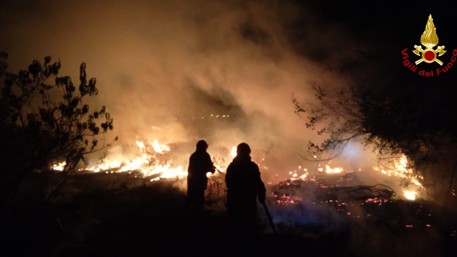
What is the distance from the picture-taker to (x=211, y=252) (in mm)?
7082

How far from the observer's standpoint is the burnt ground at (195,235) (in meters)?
7.14

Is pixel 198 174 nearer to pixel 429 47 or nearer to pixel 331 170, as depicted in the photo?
pixel 429 47

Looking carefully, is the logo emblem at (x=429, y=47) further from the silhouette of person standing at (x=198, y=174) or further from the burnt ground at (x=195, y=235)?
the silhouette of person standing at (x=198, y=174)

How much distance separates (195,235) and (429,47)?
9.97 metres

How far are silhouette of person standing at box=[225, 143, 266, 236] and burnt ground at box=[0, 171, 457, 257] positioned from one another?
12.0 inches

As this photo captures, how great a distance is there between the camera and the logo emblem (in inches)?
391

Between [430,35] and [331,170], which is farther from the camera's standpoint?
[331,170]

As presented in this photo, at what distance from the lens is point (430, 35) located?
9.91m

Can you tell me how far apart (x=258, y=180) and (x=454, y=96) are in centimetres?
819

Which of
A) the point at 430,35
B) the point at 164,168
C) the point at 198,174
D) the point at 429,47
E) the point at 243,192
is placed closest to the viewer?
the point at 243,192

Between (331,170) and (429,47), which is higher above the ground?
(429,47)

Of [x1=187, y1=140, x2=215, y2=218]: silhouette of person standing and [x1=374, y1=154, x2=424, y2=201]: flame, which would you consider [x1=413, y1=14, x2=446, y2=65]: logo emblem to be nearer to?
[x1=374, y1=154, x2=424, y2=201]: flame

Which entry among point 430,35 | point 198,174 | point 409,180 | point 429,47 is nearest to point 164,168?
point 198,174

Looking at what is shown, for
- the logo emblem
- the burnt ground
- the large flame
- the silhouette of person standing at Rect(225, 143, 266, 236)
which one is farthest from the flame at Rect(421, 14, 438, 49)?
the silhouette of person standing at Rect(225, 143, 266, 236)
